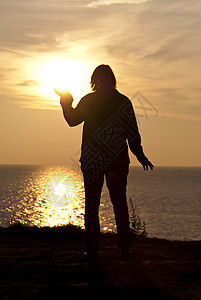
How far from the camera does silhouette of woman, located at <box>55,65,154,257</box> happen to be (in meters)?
5.77

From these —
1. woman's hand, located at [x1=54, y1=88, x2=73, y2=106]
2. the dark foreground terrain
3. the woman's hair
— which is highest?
the woman's hair

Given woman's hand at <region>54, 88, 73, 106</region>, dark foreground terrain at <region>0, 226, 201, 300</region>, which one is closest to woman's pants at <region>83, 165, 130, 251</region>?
dark foreground terrain at <region>0, 226, 201, 300</region>

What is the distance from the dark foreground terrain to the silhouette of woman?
19.8 inches

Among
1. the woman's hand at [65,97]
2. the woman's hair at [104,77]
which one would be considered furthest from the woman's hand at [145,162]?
the woman's hand at [65,97]

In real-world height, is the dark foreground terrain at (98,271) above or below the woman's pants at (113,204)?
below

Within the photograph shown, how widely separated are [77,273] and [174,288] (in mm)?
1103

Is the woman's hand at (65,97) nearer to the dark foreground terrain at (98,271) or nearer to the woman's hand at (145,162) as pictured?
the woman's hand at (145,162)

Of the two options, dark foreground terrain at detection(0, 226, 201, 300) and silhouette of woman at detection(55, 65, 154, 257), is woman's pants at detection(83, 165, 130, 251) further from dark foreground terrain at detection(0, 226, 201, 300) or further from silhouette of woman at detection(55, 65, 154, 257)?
dark foreground terrain at detection(0, 226, 201, 300)

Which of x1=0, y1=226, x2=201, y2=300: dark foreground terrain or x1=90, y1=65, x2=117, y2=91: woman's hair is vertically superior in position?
x1=90, y1=65, x2=117, y2=91: woman's hair

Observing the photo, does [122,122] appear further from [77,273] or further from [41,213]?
[41,213]

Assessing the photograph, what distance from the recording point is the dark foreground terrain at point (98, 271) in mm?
3898

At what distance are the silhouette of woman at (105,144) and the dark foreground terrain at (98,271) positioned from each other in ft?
1.65

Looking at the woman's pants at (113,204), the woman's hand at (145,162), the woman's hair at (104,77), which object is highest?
the woman's hair at (104,77)

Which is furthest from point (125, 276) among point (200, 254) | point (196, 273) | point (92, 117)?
point (92, 117)
